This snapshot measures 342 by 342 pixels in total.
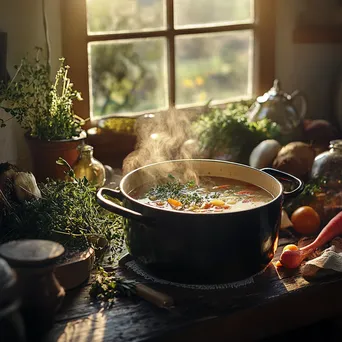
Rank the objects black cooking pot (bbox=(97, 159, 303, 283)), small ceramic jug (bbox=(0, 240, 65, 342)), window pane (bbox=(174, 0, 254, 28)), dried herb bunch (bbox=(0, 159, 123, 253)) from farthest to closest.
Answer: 1. window pane (bbox=(174, 0, 254, 28))
2. dried herb bunch (bbox=(0, 159, 123, 253))
3. black cooking pot (bbox=(97, 159, 303, 283))
4. small ceramic jug (bbox=(0, 240, 65, 342))

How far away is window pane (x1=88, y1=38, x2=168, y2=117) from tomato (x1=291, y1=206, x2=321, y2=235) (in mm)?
662

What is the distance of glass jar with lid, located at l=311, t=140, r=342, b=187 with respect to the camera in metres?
1.61

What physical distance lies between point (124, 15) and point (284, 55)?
0.54 m

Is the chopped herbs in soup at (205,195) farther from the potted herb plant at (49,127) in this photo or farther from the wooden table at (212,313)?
the potted herb plant at (49,127)

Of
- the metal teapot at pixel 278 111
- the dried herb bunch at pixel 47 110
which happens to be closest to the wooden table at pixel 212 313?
the dried herb bunch at pixel 47 110

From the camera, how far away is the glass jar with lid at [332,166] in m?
1.61

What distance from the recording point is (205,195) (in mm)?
1363

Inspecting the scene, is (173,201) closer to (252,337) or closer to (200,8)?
(252,337)

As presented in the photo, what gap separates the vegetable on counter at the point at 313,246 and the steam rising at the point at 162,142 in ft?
1.58

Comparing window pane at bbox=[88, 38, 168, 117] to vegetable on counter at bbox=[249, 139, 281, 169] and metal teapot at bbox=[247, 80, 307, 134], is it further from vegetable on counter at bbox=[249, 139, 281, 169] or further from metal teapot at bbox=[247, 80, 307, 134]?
vegetable on counter at bbox=[249, 139, 281, 169]

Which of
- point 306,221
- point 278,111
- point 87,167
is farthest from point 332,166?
point 87,167

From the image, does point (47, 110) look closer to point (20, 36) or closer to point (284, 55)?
point (20, 36)

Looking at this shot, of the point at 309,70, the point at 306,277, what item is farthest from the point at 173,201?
the point at 309,70

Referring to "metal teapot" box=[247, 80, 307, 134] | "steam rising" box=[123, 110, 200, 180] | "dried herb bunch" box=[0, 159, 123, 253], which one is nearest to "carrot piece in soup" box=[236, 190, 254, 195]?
"dried herb bunch" box=[0, 159, 123, 253]
